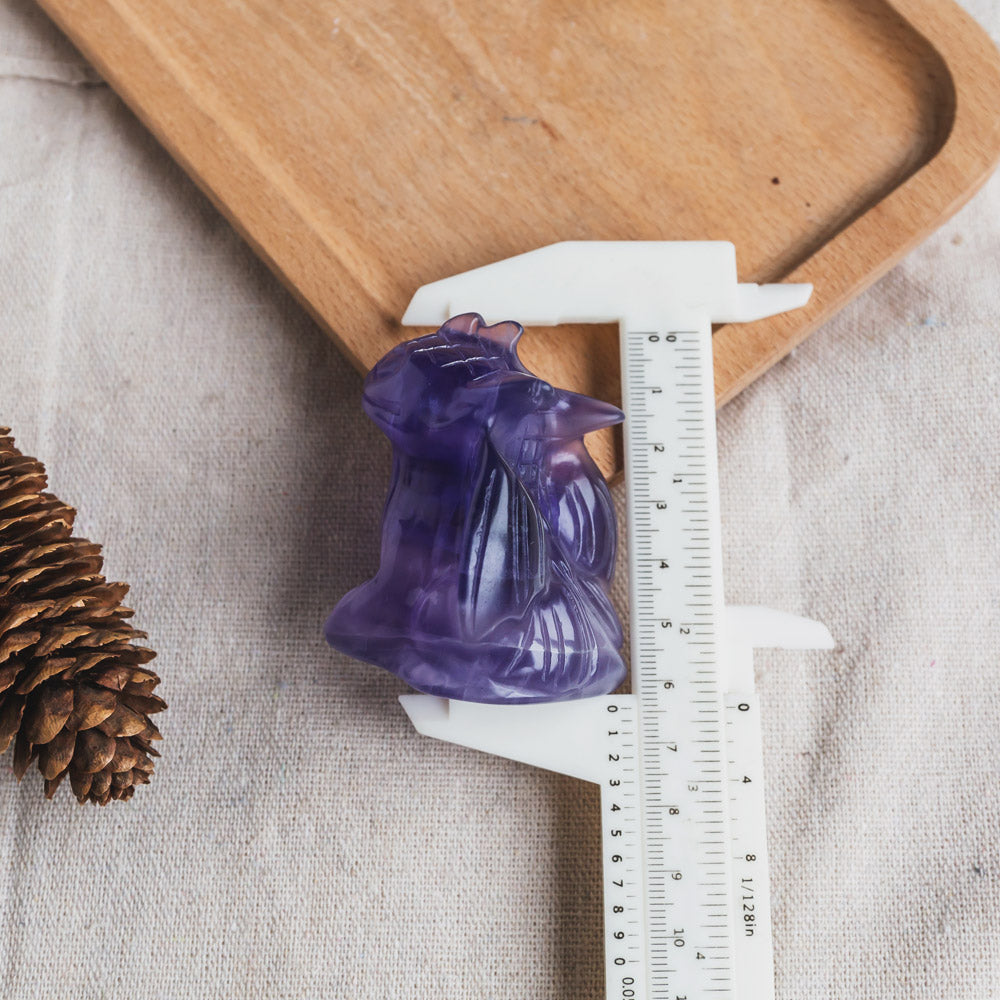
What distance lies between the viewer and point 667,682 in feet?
2.05

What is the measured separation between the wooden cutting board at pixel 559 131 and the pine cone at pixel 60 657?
23 centimetres

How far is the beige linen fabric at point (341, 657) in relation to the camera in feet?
2.15

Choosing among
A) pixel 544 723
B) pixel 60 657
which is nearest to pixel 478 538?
pixel 544 723

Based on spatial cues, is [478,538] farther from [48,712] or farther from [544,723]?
[48,712]

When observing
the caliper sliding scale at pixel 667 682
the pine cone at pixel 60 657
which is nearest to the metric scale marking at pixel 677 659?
the caliper sliding scale at pixel 667 682

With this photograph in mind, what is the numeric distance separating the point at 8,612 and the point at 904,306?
2.19ft

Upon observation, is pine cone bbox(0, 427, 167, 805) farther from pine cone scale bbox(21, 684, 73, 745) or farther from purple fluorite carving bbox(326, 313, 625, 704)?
purple fluorite carving bbox(326, 313, 625, 704)

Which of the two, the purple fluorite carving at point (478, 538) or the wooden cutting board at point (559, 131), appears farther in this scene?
the wooden cutting board at point (559, 131)

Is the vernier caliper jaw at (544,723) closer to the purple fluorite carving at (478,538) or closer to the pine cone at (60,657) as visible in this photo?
the purple fluorite carving at (478,538)

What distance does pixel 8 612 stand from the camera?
0.55m

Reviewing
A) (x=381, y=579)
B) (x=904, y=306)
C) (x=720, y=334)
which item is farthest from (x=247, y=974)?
(x=904, y=306)

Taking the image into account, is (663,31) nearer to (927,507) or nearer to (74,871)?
(927,507)

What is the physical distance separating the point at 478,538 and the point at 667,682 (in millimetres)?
171

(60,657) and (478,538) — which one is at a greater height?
(478,538)
